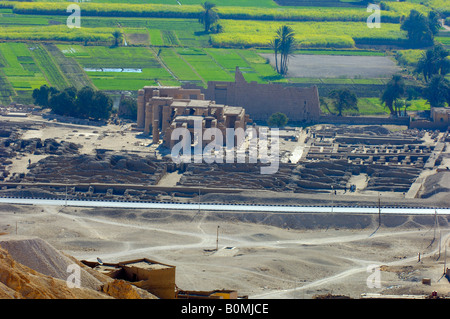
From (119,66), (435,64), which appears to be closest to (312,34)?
(435,64)

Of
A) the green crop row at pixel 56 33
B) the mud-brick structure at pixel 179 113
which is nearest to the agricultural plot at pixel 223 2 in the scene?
the green crop row at pixel 56 33

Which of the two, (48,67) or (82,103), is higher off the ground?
(48,67)

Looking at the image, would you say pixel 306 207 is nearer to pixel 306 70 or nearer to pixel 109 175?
pixel 109 175

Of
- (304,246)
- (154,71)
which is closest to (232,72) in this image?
(154,71)

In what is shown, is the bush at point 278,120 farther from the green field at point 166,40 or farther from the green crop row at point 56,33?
the green crop row at point 56,33

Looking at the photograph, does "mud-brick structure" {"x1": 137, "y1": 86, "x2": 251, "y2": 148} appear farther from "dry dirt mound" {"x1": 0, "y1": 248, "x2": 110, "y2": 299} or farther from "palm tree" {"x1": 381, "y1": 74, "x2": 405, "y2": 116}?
"dry dirt mound" {"x1": 0, "y1": 248, "x2": 110, "y2": 299}

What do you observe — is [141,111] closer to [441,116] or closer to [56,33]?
[441,116]
